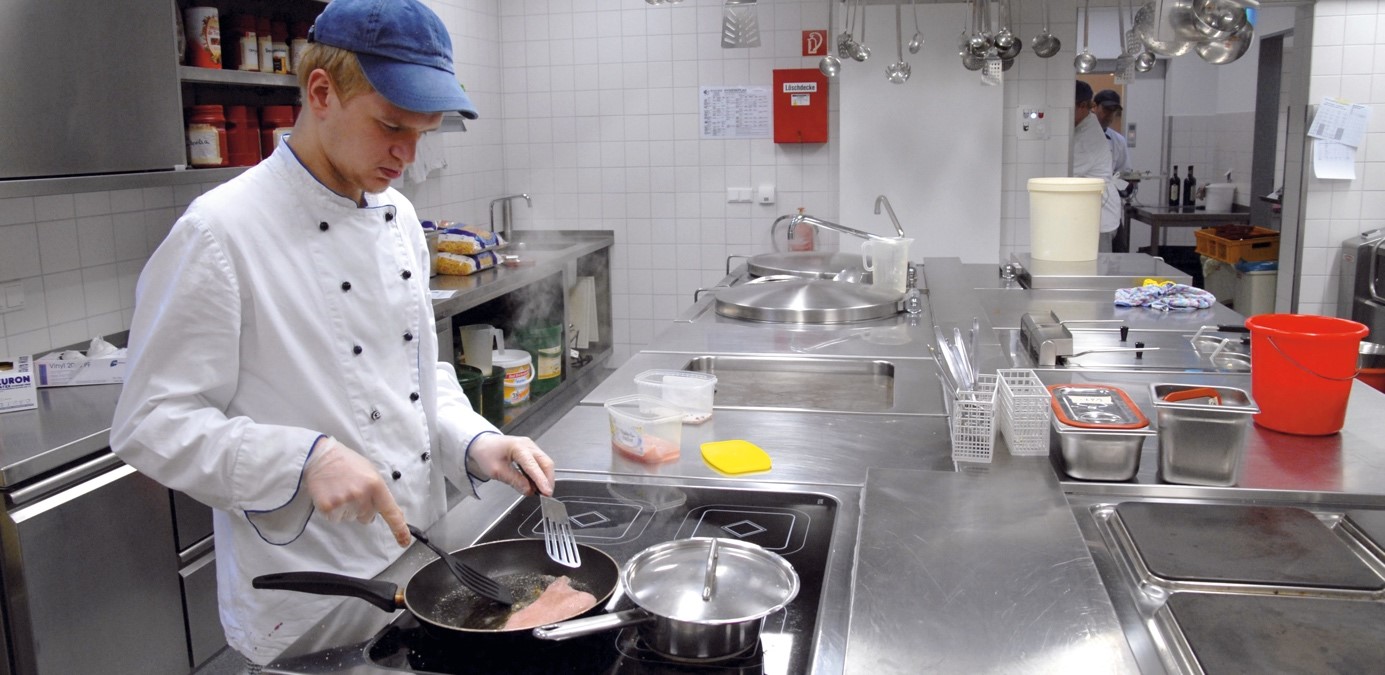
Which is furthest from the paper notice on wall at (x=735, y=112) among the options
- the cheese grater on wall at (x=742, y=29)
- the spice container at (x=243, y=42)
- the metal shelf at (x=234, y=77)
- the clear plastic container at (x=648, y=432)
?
the clear plastic container at (x=648, y=432)

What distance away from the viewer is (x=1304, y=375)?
6.19 ft

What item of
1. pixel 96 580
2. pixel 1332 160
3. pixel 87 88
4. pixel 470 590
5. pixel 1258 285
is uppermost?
pixel 87 88

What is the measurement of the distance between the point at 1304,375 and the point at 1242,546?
0.60 m

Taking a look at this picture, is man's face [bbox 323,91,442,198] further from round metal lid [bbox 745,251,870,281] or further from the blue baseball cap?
round metal lid [bbox 745,251,870,281]

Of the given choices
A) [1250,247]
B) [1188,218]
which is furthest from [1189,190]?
[1250,247]

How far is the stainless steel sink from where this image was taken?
8.06 feet

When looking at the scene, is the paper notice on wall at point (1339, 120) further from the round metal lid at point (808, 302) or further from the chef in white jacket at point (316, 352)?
the chef in white jacket at point (316, 352)

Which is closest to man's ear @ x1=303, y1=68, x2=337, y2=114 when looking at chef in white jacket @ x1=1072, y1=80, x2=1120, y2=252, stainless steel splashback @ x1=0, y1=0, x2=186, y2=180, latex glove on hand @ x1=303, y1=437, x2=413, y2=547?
latex glove on hand @ x1=303, y1=437, x2=413, y2=547

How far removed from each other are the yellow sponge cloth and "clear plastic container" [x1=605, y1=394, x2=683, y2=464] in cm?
7

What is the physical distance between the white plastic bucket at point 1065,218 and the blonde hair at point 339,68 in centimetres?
301

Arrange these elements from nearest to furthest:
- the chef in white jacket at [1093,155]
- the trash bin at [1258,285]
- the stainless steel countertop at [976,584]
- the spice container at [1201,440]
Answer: the stainless steel countertop at [976,584]
the spice container at [1201,440]
the trash bin at [1258,285]
the chef in white jacket at [1093,155]

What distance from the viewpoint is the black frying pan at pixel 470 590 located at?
1.16 meters

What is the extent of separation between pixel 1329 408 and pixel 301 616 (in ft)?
6.06

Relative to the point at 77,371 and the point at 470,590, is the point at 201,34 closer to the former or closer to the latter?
the point at 77,371
